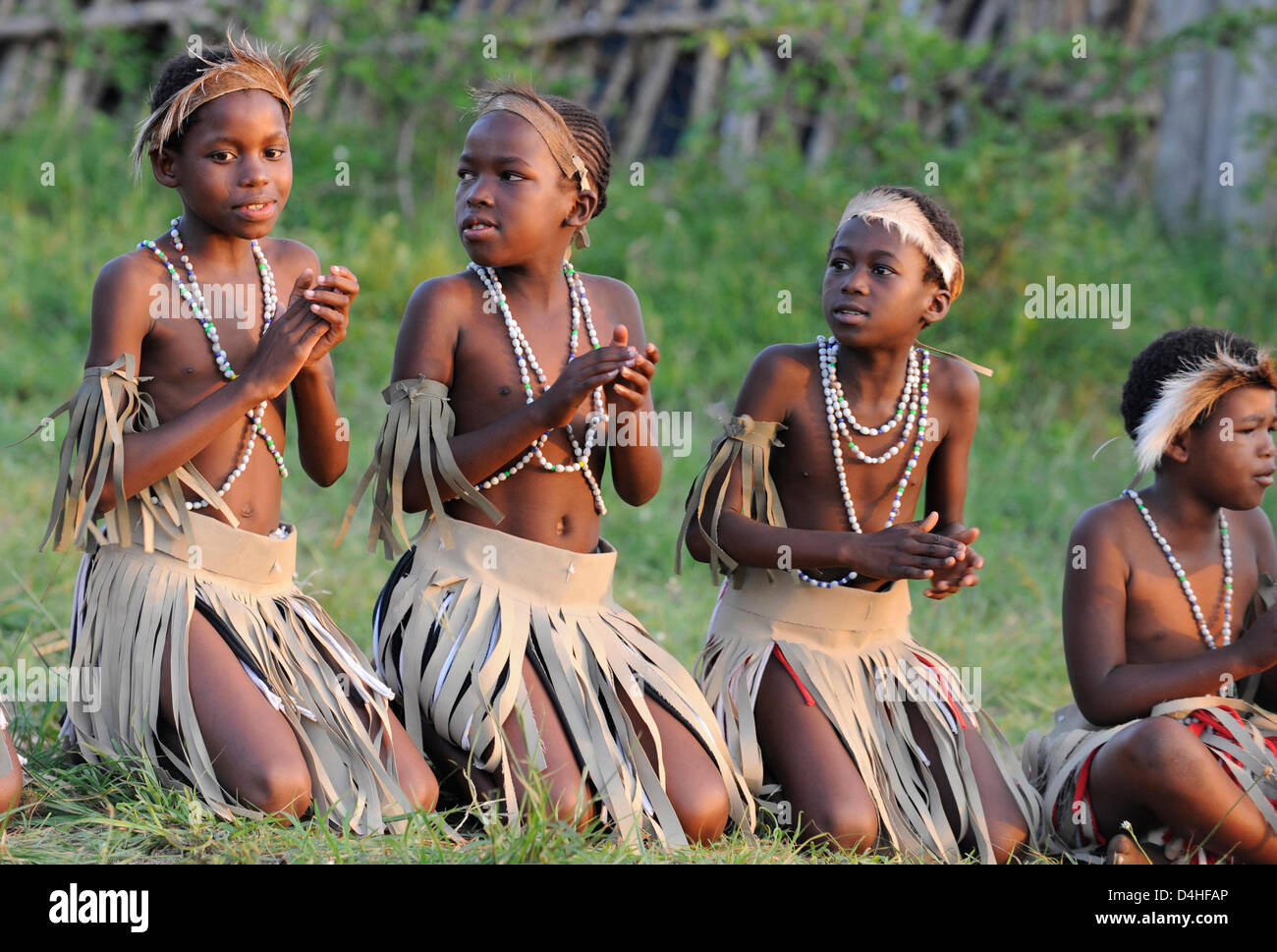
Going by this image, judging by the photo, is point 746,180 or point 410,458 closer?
point 410,458

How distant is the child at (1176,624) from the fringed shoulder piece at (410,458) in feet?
4.22

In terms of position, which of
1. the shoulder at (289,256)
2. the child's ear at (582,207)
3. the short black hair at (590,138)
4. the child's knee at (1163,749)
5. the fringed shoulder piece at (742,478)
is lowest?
the child's knee at (1163,749)

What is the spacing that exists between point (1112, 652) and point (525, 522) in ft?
4.08

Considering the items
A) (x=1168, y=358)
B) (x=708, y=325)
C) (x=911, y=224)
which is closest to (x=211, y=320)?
(x=911, y=224)

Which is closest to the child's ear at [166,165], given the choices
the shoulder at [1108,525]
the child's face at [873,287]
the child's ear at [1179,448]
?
the child's face at [873,287]

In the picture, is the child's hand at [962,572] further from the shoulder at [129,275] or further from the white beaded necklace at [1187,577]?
the shoulder at [129,275]

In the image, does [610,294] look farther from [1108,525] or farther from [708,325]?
[708,325]

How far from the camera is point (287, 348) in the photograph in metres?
2.79

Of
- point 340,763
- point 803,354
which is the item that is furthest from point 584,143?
point 340,763

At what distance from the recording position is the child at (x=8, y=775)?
8.73ft

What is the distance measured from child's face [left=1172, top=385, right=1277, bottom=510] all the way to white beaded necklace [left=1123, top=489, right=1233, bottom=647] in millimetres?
106

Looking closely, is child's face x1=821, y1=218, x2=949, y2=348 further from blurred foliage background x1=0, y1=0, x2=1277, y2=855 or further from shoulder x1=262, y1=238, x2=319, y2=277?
blurred foliage background x1=0, y1=0, x2=1277, y2=855

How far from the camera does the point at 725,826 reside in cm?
299
